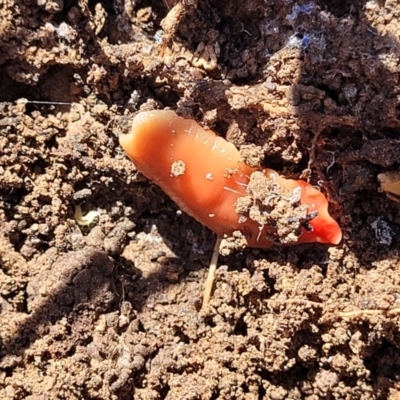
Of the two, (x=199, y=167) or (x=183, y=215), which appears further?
(x=183, y=215)

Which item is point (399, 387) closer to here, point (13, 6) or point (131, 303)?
point (131, 303)

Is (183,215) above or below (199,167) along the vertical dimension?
below

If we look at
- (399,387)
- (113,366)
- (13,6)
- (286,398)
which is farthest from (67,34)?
(399,387)

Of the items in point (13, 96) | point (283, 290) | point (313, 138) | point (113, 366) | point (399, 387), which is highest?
point (313, 138)
